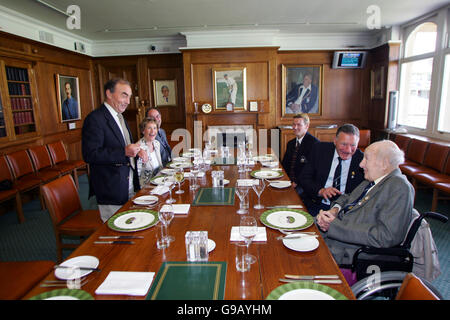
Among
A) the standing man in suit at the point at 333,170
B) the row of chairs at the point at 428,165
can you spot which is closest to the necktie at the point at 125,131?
the standing man in suit at the point at 333,170

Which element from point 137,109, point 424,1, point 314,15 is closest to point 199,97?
Result: point 137,109

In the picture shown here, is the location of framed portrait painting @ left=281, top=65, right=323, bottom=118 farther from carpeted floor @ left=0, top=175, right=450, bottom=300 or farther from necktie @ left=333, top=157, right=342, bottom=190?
necktie @ left=333, top=157, right=342, bottom=190

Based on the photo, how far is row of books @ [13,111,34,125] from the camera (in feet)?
16.3

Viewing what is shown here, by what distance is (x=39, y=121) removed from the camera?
5.53 metres

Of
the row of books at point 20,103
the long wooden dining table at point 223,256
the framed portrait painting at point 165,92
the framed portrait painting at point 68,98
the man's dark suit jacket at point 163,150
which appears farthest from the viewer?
the framed portrait painting at point 165,92

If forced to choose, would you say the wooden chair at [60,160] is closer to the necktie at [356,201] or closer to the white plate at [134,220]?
the white plate at [134,220]

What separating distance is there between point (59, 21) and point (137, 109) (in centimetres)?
266

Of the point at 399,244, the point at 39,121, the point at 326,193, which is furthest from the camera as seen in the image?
the point at 39,121

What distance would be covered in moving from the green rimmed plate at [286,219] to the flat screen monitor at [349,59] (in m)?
6.43

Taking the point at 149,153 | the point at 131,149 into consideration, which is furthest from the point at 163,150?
the point at 131,149

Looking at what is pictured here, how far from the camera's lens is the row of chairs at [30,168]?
4.23 metres

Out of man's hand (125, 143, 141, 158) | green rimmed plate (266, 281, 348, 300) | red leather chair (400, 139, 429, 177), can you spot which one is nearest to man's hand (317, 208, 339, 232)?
green rimmed plate (266, 281, 348, 300)

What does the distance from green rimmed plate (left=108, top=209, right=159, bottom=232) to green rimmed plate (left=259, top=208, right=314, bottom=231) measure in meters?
0.74
